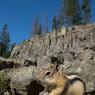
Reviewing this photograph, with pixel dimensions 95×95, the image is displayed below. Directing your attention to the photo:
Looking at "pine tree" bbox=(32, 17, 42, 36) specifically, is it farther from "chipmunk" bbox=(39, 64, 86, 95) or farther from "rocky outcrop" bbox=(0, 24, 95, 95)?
"chipmunk" bbox=(39, 64, 86, 95)

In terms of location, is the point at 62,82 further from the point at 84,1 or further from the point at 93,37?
the point at 84,1

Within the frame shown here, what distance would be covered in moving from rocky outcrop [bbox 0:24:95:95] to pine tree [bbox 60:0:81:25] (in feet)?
46.9

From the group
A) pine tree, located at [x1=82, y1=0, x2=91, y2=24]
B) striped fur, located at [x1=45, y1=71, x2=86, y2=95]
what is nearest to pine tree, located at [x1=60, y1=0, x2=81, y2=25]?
pine tree, located at [x1=82, y1=0, x2=91, y2=24]

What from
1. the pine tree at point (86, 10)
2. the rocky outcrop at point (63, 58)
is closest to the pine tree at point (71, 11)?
the pine tree at point (86, 10)

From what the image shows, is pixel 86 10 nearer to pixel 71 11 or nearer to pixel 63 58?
pixel 71 11

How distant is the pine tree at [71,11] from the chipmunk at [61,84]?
6499cm

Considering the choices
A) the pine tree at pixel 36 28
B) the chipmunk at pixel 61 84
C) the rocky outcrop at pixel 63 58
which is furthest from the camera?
the pine tree at pixel 36 28

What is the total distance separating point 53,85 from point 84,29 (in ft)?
130

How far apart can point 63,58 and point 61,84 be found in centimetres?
1881

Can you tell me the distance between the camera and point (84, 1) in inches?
2943

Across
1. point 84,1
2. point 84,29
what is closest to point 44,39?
point 84,29

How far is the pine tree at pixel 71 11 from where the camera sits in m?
70.8

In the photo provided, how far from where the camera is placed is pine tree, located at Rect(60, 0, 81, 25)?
70812mm

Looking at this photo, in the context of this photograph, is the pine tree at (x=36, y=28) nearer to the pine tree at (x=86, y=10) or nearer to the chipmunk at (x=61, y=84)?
the pine tree at (x=86, y=10)
